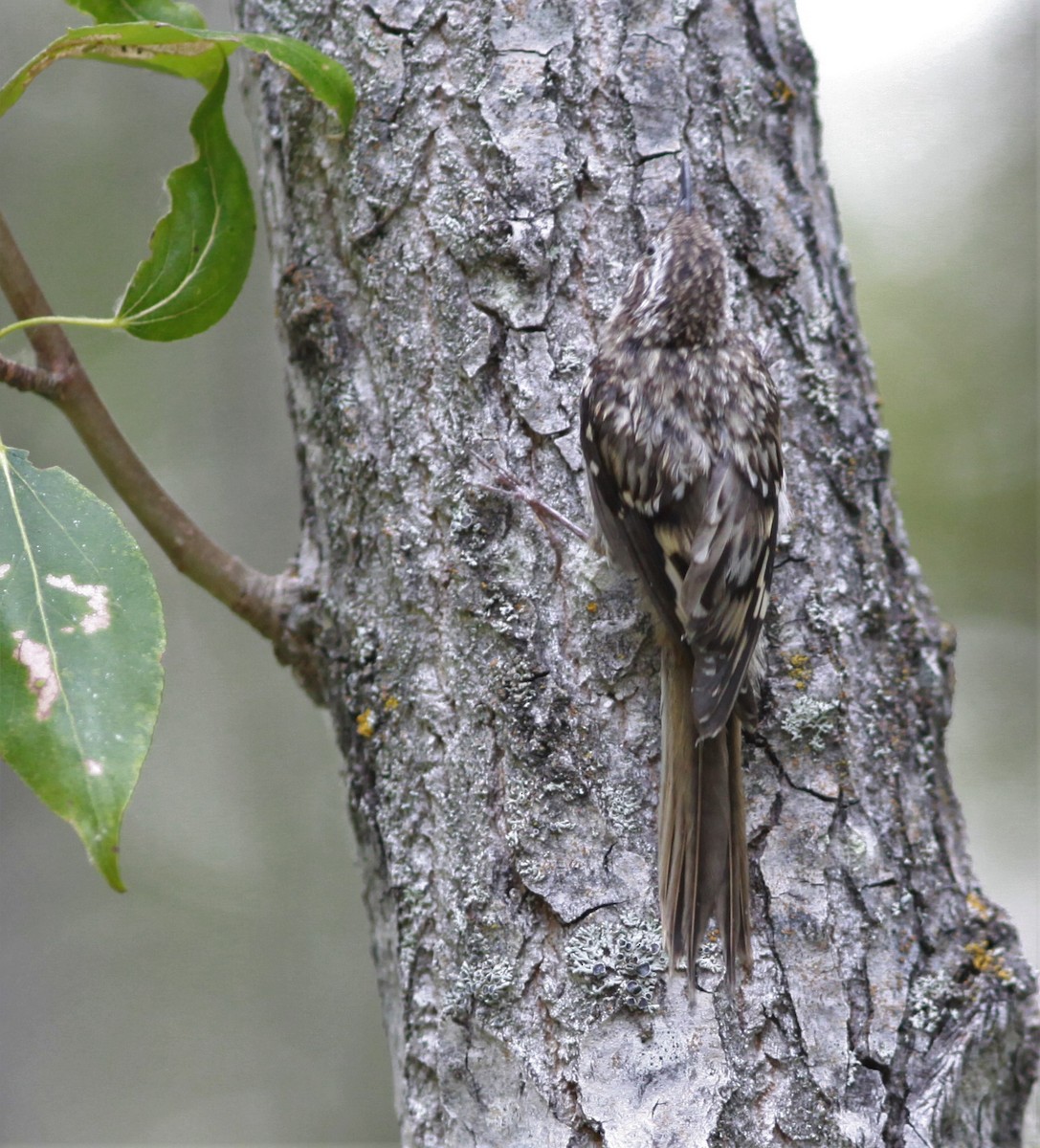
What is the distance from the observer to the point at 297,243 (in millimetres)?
1841

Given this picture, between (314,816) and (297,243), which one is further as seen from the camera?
(314,816)

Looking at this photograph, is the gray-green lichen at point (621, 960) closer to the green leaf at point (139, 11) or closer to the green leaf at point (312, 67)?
the green leaf at point (312, 67)

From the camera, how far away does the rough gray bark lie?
57.0 inches

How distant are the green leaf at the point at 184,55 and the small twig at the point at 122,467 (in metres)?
0.27

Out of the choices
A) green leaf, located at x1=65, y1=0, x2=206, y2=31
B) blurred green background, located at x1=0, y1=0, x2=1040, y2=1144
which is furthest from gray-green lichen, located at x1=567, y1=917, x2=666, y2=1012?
blurred green background, located at x1=0, y1=0, x2=1040, y2=1144

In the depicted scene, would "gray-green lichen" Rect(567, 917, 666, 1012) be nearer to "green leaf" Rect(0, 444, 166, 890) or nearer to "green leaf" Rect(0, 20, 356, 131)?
"green leaf" Rect(0, 444, 166, 890)

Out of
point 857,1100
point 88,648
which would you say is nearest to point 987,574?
point 857,1100

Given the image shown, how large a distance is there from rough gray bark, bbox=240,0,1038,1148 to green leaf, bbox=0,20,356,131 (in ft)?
0.42

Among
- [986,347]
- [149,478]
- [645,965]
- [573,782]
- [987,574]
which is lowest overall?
[645,965]

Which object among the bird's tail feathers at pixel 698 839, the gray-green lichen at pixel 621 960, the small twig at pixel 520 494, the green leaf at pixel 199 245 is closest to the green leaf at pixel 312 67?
the green leaf at pixel 199 245

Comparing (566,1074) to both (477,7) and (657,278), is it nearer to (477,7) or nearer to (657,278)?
(657,278)

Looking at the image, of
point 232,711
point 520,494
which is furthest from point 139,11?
point 232,711

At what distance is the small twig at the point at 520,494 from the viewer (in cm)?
160

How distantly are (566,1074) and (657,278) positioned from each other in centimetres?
119
